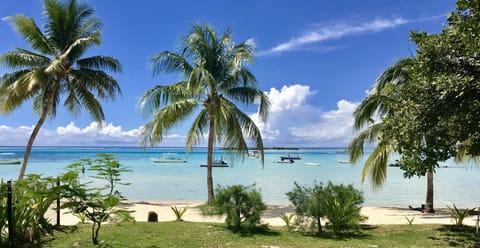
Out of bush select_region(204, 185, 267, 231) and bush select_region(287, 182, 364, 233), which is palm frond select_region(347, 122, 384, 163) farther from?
bush select_region(204, 185, 267, 231)

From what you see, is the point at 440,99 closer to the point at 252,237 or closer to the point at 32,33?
the point at 252,237

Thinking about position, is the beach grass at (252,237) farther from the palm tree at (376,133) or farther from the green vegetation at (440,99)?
the palm tree at (376,133)

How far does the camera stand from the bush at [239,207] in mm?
8164

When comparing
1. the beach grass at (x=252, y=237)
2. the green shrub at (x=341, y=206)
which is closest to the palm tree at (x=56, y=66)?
the beach grass at (x=252, y=237)

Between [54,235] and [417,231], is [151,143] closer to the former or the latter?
[54,235]

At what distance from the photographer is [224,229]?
830cm

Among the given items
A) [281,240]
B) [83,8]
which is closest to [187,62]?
[83,8]

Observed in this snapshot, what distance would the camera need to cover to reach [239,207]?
8.19 meters

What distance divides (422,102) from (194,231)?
208 inches

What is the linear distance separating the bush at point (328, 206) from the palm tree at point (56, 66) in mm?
9464

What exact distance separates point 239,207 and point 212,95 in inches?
217

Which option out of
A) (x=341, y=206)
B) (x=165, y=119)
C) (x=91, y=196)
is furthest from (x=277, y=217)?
(x=91, y=196)

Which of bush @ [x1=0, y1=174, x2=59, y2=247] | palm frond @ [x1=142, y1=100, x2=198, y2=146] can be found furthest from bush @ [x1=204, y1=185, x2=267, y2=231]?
palm frond @ [x1=142, y1=100, x2=198, y2=146]

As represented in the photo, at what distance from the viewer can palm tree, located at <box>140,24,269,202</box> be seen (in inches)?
500
